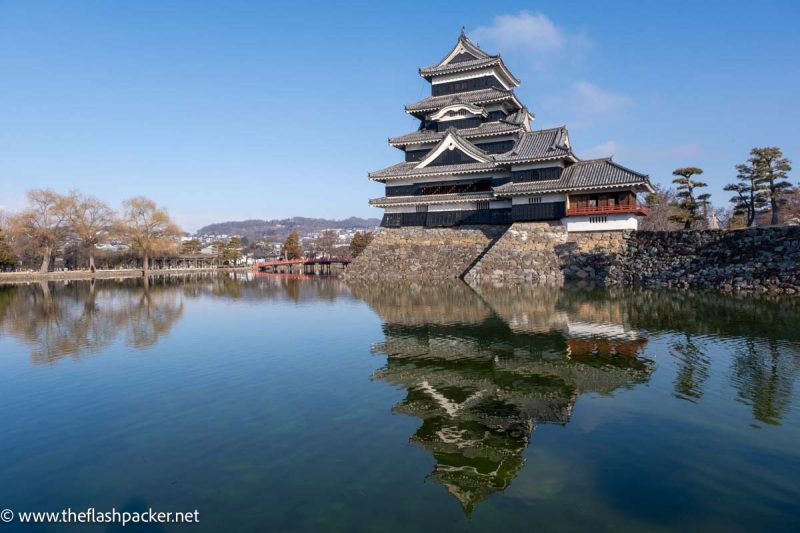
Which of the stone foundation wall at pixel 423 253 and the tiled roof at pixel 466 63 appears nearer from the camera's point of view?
the stone foundation wall at pixel 423 253

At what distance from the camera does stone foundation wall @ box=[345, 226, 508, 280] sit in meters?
33.5

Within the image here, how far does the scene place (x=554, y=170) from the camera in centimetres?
3167

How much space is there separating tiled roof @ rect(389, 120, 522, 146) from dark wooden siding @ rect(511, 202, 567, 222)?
686cm

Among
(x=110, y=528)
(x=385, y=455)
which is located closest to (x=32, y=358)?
(x=110, y=528)

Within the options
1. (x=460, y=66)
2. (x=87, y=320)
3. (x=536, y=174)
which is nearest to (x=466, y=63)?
(x=460, y=66)

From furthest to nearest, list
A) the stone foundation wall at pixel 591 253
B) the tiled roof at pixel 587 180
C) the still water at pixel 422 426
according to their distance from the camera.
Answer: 1. the stone foundation wall at pixel 591 253
2. the tiled roof at pixel 587 180
3. the still water at pixel 422 426

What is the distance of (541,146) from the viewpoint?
32.5 m

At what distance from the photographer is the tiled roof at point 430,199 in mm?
34844

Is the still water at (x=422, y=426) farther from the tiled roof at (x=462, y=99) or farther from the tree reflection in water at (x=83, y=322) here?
the tiled roof at (x=462, y=99)

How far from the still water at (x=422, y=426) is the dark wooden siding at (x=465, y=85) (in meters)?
29.8

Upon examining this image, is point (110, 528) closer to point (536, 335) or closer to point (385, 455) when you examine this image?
point (385, 455)

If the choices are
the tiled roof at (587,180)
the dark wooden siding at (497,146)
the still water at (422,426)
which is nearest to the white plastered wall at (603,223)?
the tiled roof at (587,180)

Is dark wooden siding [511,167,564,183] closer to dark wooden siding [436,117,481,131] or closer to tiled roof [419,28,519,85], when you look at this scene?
dark wooden siding [436,117,481,131]

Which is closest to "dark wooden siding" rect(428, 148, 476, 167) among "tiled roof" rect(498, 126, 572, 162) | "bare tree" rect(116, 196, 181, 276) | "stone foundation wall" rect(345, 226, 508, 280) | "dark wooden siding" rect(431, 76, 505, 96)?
"tiled roof" rect(498, 126, 572, 162)
